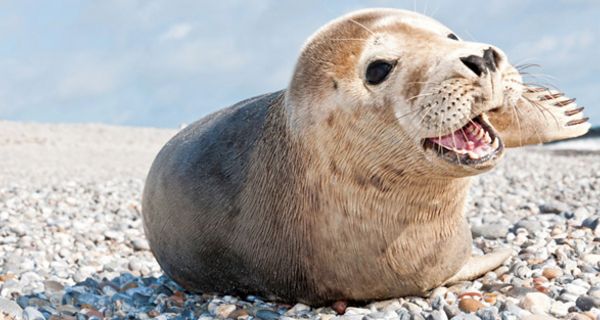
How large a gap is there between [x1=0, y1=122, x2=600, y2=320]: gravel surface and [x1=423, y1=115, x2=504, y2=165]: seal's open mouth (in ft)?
3.04

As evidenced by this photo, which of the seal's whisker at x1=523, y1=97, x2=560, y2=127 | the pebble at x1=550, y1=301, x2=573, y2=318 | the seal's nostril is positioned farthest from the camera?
the seal's whisker at x1=523, y1=97, x2=560, y2=127

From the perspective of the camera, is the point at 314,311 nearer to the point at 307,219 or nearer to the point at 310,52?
the point at 307,219

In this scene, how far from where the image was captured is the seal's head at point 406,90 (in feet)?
12.1

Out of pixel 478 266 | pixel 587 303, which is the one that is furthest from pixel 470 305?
pixel 478 266

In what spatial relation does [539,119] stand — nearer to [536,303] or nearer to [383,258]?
[536,303]

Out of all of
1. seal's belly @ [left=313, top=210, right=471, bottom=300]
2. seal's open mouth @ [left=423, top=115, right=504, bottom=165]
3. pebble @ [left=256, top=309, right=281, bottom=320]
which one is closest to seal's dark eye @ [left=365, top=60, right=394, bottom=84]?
seal's open mouth @ [left=423, top=115, right=504, bottom=165]

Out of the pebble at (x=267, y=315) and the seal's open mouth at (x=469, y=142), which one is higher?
the seal's open mouth at (x=469, y=142)

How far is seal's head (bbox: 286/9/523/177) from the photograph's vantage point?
3.68 metres

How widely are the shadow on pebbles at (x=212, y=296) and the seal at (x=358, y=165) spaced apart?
7.1 inches

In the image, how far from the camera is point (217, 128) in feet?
17.2

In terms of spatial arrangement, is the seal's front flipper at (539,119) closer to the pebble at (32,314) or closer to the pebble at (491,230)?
the pebble at (491,230)

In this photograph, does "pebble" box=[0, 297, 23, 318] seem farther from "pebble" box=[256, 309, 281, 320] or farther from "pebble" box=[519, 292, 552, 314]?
"pebble" box=[519, 292, 552, 314]

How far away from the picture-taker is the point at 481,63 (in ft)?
12.0

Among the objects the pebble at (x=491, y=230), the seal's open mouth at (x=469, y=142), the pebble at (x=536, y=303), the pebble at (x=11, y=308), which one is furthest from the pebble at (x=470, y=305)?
the pebble at (x=11, y=308)
